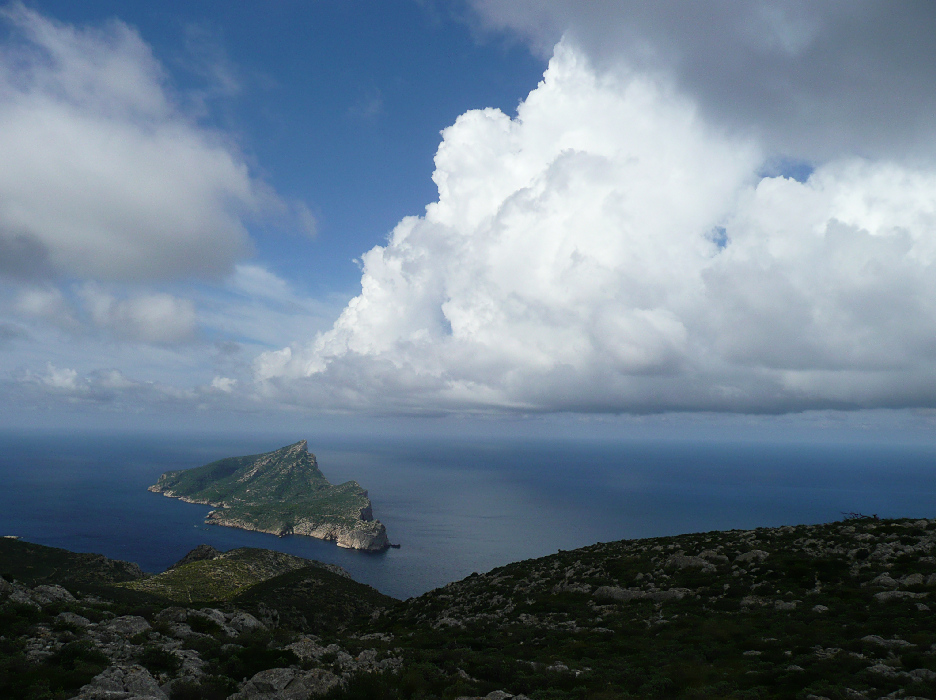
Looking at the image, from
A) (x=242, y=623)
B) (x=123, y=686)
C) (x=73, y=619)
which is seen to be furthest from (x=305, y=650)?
(x=73, y=619)

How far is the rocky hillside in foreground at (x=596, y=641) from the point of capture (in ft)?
55.1

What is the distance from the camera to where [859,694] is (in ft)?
50.9

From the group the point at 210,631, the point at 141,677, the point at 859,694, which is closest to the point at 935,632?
the point at 859,694

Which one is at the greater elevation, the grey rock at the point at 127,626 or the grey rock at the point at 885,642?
the grey rock at the point at 885,642

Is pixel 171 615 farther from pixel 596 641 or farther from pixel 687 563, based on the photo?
pixel 687 563

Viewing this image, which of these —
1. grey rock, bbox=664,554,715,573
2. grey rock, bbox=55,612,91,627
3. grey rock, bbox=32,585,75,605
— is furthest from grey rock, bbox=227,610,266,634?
grey rock, bbox=664,554,715,573

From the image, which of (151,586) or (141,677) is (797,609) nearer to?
(141,677)

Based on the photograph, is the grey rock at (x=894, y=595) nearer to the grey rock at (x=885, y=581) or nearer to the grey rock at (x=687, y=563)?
the grey rock at (x=885, y=581)

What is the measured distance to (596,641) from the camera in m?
27.6

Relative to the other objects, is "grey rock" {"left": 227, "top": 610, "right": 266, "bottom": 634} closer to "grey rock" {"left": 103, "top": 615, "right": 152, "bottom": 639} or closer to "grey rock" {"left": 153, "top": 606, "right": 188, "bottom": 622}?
"grey rock" {"left": 153, "top": 606, "right": 188, "bottom": 622}

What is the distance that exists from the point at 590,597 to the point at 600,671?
20.8 m

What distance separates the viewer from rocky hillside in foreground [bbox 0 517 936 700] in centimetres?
1680

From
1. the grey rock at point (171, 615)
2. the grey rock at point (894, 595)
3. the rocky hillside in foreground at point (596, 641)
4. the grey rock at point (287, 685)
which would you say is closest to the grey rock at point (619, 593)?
the rocky hillside in foreground at point (596, 641)

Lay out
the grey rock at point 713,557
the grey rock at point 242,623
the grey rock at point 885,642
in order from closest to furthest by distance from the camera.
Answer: the grey rock at point 885,642
the grey rock at point 242,623
the grey rock at point 713,557
